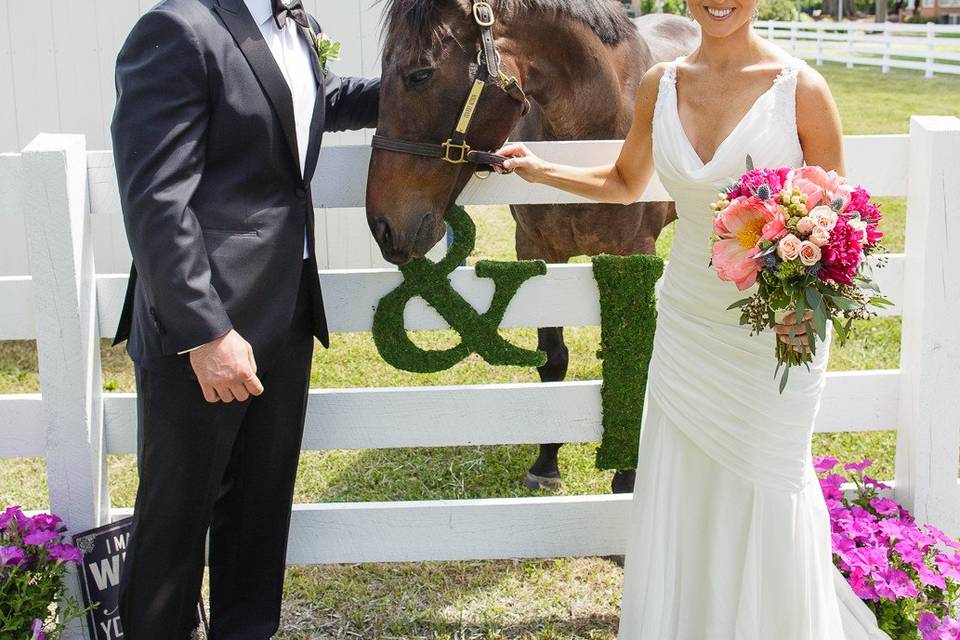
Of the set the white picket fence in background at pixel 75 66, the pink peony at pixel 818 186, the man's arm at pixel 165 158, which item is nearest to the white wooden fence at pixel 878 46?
the white picket fence in background at pixel 75 66

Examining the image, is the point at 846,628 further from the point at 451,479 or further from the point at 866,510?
the point at 451,479

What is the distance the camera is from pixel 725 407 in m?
2.55

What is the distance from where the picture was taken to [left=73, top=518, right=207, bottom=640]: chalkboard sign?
114 inches

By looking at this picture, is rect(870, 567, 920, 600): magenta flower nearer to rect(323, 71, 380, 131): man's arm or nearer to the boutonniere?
rect(323, 71, 380, 131): man's arm

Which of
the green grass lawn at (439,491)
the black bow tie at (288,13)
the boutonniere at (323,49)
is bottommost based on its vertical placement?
the green grass lawn at (439,491)

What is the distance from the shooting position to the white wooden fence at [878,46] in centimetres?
2192

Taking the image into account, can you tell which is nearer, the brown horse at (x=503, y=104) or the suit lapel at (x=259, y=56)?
the suit lapel at (x=259, y=56)

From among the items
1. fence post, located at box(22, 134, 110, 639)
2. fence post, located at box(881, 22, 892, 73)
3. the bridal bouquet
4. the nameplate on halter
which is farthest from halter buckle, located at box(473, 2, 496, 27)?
fence post, located at box(881, 22, 892, 73)

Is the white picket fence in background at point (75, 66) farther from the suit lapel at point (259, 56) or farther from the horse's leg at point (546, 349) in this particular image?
the suit lapel at point (259, 56)

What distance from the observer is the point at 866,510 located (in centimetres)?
311

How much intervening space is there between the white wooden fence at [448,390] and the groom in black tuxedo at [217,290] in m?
0.39

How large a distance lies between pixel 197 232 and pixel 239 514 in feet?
3.02

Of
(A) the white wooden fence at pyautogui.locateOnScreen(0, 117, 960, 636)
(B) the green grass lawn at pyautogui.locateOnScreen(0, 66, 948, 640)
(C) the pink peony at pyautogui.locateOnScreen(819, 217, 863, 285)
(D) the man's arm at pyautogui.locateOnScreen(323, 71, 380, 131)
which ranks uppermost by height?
(D) the man's arm at pyautogui.locateOnScreen(323, 71, 380, 131)

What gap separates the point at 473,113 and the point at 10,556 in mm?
1827
